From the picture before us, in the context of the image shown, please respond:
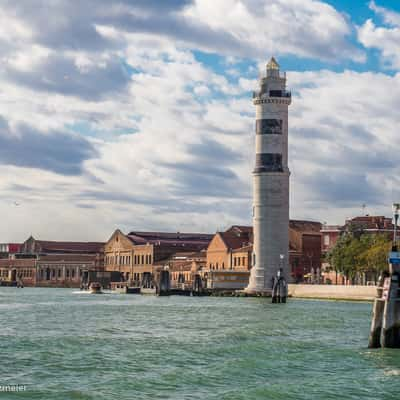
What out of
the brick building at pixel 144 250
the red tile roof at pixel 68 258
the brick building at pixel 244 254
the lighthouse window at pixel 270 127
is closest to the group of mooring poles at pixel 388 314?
the lighthouse window at pixel 270 127

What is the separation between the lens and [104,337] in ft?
126

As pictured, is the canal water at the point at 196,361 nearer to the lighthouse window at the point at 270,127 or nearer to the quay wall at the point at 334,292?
the quay wall at the point at 334,292

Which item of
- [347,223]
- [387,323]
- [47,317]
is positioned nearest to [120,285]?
[347,223]

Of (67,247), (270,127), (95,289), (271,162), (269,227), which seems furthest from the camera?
(67,247)

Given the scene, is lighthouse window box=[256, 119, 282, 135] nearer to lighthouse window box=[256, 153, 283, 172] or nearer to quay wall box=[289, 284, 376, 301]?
lighthouse window box=[256, 153, 283, 172]

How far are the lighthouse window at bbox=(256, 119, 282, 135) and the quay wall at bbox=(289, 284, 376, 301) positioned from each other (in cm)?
1457

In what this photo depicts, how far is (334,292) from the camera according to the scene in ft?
276

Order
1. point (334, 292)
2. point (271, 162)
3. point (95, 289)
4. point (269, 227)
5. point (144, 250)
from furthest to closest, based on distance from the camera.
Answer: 1. point (144, 250)
2. point (95, 289)
3. point (269, 227)
4. point (271, 162)
5. point (334, 292)

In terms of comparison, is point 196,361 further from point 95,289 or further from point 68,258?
point 68,258

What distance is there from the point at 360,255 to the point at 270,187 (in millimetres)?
12458

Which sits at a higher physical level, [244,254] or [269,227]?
[269,227]

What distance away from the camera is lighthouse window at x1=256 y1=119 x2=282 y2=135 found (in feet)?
306

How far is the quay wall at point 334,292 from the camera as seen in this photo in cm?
7819

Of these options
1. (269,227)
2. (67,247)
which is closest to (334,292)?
(269,227)
